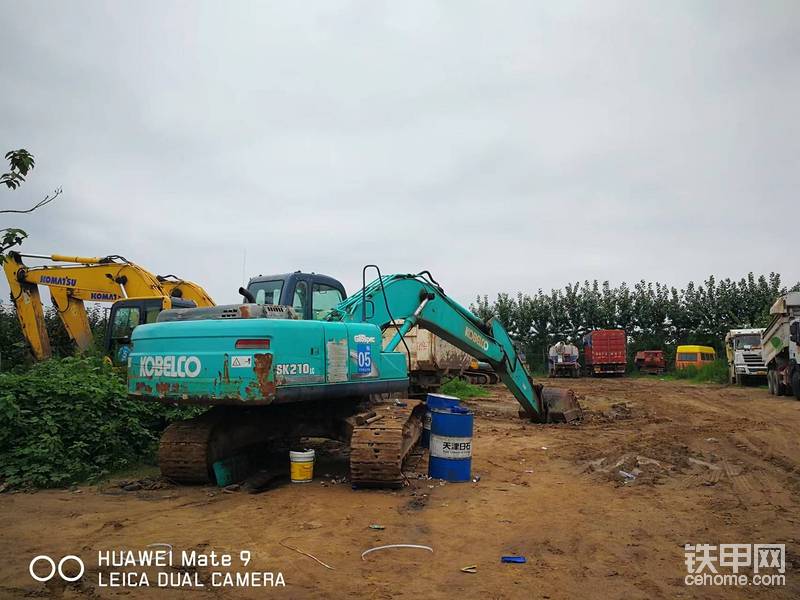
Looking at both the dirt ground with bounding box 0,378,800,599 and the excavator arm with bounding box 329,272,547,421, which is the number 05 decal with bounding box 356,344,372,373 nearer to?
the excavator arm with bounding box 329,272,547,421

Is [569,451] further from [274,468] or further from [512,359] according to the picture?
[274,468]

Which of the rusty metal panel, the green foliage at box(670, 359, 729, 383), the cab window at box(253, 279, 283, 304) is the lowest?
the green foliage at box(670, 359, 729, 383)

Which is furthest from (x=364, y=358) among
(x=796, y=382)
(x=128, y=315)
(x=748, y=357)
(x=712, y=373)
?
(x=712, y=373)

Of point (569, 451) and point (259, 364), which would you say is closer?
point (259, 364)

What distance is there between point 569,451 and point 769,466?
259cm

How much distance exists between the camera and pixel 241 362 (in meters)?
5.92

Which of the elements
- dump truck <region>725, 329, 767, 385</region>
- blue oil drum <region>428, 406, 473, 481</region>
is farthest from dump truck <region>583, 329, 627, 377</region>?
blue oil drum <region>428, 406, 473, 481</region>

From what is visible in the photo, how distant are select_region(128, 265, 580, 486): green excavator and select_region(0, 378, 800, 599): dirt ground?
0.52 metres

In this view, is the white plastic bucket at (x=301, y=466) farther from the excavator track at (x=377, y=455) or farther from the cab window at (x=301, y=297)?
the cab window at (x=301, y=297)

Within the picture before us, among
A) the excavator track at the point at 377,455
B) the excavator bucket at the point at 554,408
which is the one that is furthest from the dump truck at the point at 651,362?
the excavator track at the point at 377,455

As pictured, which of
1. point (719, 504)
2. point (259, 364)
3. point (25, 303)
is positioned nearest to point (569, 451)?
point (719, 504)

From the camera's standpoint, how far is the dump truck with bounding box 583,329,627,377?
128 feet

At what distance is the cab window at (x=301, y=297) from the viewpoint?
26.6 feet

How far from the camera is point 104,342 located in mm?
12609
